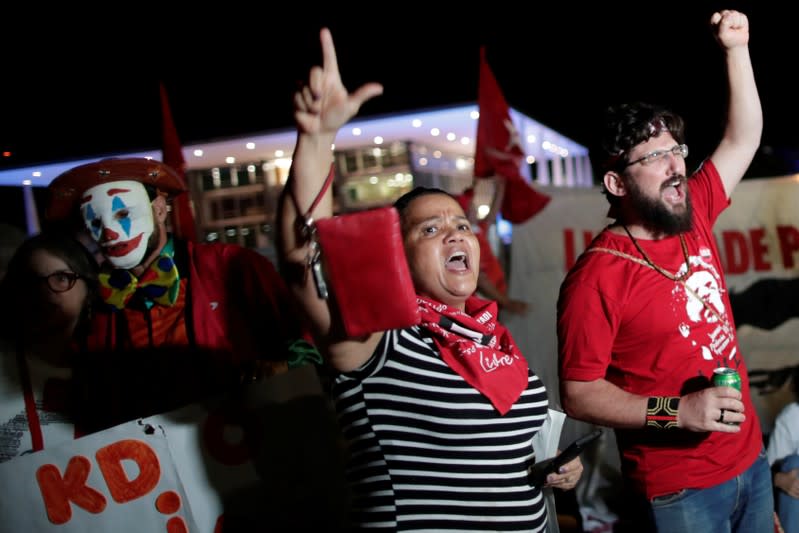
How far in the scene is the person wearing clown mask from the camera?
235cm

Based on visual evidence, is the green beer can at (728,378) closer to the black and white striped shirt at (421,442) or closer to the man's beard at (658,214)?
the man's beard at (658,214)

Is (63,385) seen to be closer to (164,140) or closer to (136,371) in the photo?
(136,371)

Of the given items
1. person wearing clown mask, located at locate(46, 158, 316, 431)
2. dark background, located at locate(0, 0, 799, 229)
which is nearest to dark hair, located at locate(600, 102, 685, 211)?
person wearing clown mask, located at locate(46, 158, 316, 431)

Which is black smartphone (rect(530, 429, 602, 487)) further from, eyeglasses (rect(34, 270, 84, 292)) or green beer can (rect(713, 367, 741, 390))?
eyeglasses (rect(34, 270, 84, 292))

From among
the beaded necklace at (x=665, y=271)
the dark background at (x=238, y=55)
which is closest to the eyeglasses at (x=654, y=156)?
the beaded necklace at (x=665, y=271)

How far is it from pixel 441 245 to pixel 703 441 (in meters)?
1.11

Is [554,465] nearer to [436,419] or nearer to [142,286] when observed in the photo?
[436,419]

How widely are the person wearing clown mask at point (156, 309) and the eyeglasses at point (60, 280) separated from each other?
0.32 ft

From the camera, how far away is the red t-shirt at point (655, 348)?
6.73ft

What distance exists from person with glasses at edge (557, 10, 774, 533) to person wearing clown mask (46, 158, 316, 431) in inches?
41.9

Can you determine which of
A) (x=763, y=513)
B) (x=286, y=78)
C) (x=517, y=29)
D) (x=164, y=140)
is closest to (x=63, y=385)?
(x=763, y=513)

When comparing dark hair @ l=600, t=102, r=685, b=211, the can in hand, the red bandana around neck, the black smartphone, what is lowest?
the black smartphone

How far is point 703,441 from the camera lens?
2.05m

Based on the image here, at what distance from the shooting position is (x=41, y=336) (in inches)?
90.5
